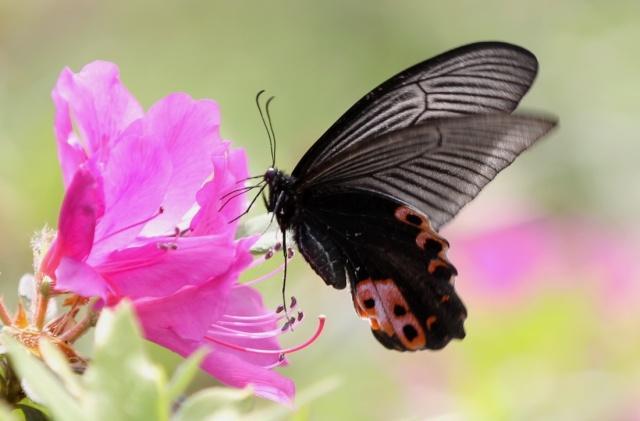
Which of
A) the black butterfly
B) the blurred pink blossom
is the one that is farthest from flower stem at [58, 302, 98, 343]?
the blurred pink blossom

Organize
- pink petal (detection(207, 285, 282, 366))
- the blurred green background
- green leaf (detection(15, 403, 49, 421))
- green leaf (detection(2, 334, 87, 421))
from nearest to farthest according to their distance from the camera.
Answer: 1. green leaf (detection(2, 334, 87, 421))
2. green leaf (detection(15, 403, 49, 421))
3. pink petal (detection(207, 285, 282, 366))
4. the blurred green background

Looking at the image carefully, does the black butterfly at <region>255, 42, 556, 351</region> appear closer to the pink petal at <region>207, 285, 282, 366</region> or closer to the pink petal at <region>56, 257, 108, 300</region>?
the pink petal at <region>207, 285, 282, 366</region>

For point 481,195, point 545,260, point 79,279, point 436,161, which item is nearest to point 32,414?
point 79,279

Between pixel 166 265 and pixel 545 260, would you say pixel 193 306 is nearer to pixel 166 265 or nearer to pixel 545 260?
pixel 166 265

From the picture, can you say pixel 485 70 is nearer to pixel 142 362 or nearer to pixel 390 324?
pixel 390 324

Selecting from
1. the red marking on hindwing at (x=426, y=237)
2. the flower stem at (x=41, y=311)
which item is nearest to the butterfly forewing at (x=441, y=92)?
the red marking on hindwing at (x=426, y=237)

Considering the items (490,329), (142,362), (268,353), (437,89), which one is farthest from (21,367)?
(490,329)
